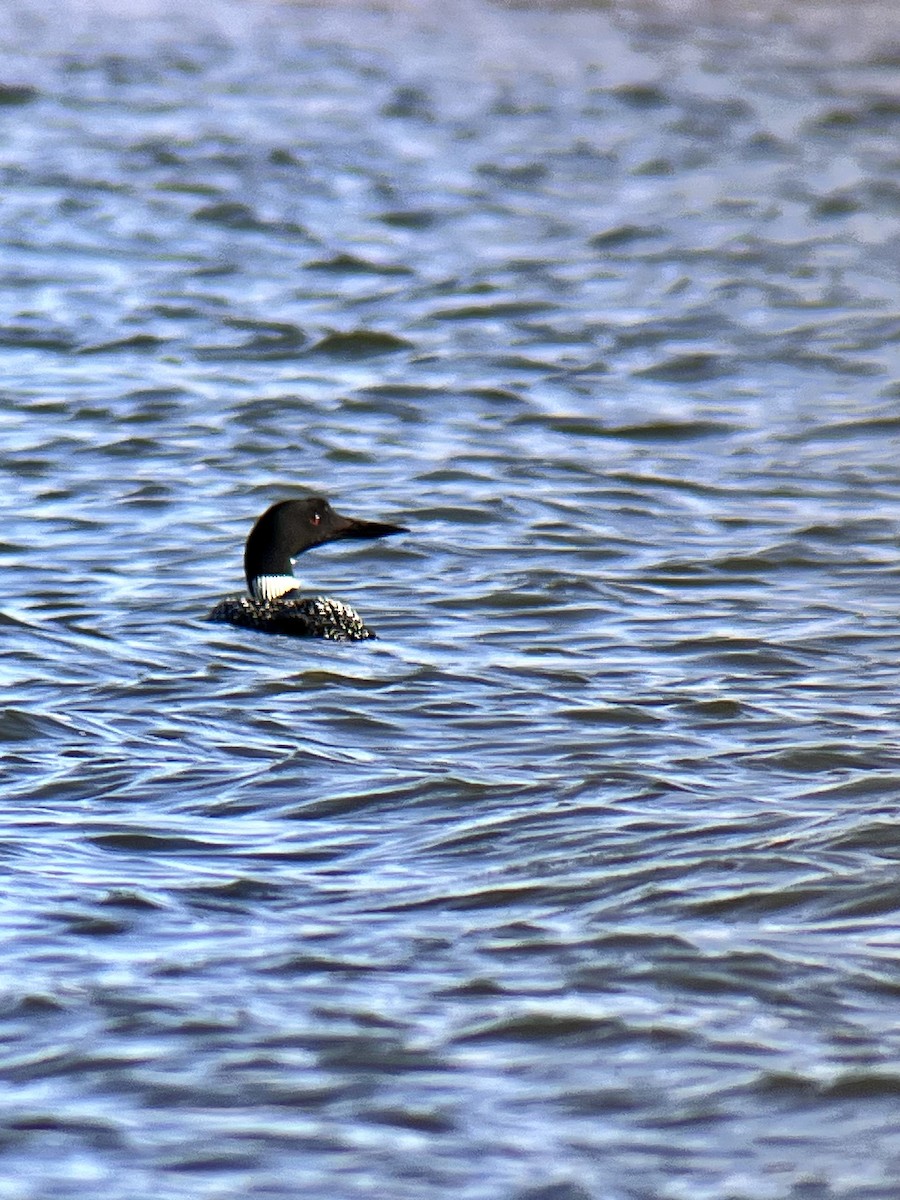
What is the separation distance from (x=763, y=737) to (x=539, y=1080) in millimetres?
2667

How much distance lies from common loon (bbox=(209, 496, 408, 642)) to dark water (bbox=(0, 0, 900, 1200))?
11 cm

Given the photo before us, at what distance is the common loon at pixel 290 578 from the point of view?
8.66 meters

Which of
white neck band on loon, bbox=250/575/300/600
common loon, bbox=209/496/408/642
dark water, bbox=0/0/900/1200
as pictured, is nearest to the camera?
dark water, bbox=0/0/900/1200

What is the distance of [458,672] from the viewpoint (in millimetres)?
8148

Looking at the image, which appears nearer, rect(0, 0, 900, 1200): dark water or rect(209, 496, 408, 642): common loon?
rect(0, 0, 900, 1200): dark water

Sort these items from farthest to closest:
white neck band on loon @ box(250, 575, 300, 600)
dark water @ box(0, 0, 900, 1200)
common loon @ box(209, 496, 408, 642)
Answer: white neck band on loon @ box(250, 575, 300, 600), common loon @ box(209, 496, 408, 642), dark water @ box(0, 0, 900, 1200)

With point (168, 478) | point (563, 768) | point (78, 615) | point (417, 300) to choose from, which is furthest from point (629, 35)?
point (563, 768)

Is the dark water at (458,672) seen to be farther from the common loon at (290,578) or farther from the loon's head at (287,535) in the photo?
the loon's head at (287,535)

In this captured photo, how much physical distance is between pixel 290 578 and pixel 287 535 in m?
0.18

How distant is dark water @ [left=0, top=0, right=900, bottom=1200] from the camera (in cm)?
467

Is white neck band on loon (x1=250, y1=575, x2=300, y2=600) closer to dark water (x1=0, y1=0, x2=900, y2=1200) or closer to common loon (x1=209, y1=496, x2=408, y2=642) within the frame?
common loon (x1=209, y1=496, x2=408, y2=642)

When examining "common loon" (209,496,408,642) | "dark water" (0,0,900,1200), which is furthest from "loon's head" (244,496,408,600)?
"dark water" (0,0,900,1200)

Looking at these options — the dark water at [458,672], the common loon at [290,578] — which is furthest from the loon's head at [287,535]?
the dark water at [458,672]

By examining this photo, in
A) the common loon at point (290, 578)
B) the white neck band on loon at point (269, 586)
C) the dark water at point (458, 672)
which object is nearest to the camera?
the dark water at point (458, 672)
